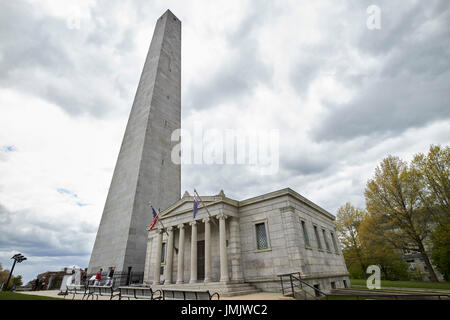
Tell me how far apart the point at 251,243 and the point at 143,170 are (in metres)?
16.8

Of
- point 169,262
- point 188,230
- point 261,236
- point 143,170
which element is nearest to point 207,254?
point 261,236

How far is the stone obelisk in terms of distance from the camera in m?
24.8

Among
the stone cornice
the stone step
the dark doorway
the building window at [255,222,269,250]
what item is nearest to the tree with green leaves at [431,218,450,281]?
the stone cornice

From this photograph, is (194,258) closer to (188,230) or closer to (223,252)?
(223,252)

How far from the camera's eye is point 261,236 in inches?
693

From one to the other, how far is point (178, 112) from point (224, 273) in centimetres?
2727

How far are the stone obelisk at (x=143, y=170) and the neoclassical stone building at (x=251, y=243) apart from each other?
210 inches

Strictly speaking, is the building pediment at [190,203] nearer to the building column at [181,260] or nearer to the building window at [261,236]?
the building column at [181,260]

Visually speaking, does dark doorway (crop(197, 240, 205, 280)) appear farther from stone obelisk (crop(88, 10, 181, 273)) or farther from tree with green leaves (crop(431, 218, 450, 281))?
tree with green leaves (crop(431, 218, 450, 281))

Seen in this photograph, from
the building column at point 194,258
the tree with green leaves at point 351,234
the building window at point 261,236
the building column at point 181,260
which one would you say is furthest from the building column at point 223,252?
the tree with green leaves at point 351,234

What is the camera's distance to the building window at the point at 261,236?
1721 cm
